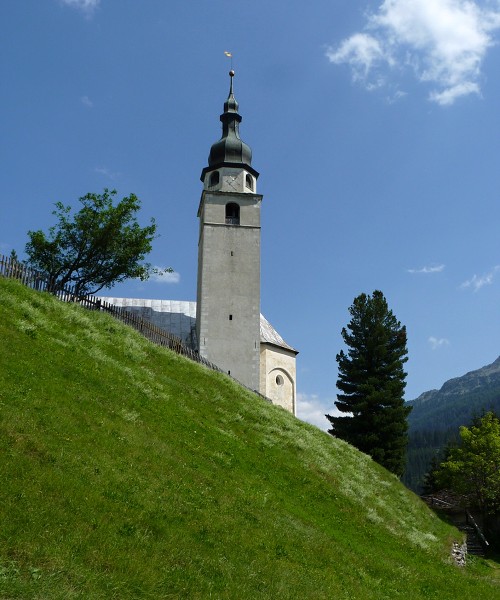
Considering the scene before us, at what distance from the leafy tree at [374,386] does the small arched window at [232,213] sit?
1204 centimetres

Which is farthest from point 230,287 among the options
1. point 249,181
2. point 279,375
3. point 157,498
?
point 157,498

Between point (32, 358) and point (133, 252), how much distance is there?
78.8 ft

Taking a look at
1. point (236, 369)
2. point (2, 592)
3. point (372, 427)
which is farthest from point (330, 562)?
point (372, 427)

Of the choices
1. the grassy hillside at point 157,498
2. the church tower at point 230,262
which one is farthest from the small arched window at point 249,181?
the grassy hillside at point 157,498

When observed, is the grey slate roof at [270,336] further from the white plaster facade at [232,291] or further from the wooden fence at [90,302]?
the wooden fence at [90,302]

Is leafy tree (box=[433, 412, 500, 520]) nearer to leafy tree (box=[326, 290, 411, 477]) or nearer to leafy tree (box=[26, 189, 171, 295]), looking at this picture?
leafy tree (box=[326, 290, 411, 477])

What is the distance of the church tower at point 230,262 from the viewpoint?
127ft

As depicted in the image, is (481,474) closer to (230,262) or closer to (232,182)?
(230,262)

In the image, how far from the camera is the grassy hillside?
8.10 m

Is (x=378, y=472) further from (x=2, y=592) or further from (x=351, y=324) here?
(x=2, y=592)

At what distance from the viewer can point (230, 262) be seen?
133 feet

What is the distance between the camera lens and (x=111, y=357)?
20344 millimetres

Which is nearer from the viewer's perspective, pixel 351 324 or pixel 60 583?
pixel 60 583

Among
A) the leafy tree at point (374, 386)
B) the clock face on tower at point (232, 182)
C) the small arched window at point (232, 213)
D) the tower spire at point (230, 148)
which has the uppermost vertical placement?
the tower spire at point (230, 148)
